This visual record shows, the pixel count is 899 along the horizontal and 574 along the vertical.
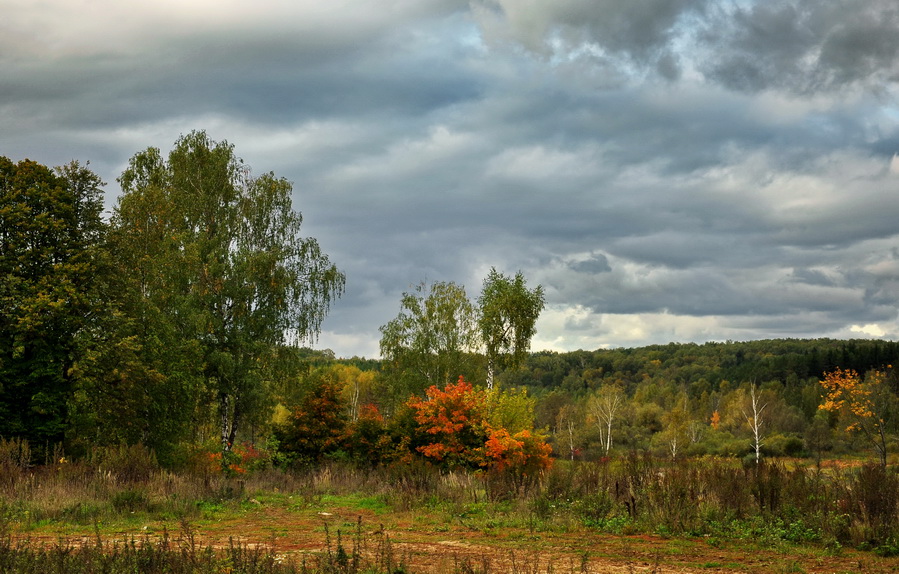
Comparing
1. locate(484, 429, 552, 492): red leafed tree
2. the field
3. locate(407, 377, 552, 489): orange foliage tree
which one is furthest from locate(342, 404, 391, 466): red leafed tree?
the field

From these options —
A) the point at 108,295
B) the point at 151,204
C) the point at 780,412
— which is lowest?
the point at 780,412

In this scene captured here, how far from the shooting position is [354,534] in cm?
1422

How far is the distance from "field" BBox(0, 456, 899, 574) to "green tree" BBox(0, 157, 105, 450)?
8.34 m

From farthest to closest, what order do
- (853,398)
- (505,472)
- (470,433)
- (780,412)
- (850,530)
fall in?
(780,412), (853,398), (470,433), (505,472), (850,530)

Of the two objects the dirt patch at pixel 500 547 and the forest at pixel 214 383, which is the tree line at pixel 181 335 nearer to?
the forest at pixel 214 383

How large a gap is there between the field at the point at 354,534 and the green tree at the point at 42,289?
27.4 feet

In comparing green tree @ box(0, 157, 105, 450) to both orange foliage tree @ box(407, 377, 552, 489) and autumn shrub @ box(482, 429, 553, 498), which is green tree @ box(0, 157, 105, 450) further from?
autumn shrub @ box(482, 429, 553, 498)

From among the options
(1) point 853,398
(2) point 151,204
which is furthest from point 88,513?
(1) point 853,398

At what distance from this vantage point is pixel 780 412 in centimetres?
8788

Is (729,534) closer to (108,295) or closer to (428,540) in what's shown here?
(428,540)

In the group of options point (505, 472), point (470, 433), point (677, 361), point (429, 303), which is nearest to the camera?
point (505, 472)

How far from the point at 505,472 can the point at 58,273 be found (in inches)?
722

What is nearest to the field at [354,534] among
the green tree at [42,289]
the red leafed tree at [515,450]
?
the red leafed tree at [515,450]

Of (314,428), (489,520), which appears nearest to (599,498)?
(489,520)
